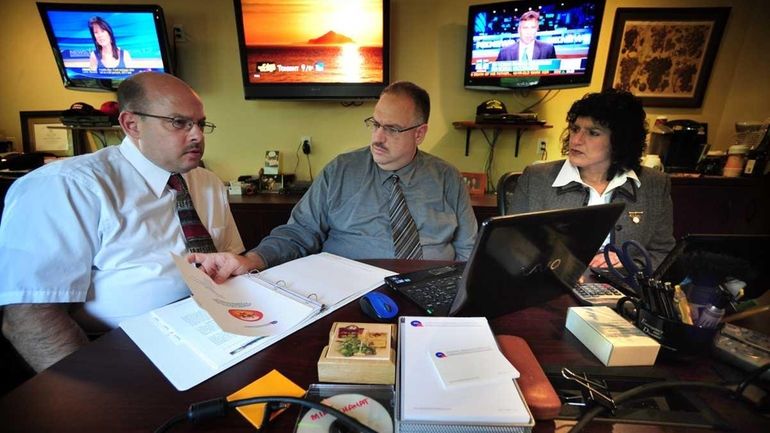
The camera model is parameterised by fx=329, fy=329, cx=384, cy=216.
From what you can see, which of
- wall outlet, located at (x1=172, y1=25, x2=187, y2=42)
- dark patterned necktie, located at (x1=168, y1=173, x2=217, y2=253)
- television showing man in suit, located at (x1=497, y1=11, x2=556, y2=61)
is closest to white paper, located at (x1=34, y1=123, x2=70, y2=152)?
wall outlet, located at (x1=172, y1=25, x2=187, y2=42)

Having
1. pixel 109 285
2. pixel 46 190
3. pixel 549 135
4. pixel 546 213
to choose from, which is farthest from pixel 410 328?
pixel 549 135

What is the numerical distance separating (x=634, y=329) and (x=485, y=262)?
0.34 meters

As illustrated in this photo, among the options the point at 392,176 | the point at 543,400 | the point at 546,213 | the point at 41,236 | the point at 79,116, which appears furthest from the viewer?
the point at 79,116

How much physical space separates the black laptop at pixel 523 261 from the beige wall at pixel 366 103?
214 cm

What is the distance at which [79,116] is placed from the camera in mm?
2438

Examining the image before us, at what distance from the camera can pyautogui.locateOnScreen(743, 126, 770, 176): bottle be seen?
2281 millimetres

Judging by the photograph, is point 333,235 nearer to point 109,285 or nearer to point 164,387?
point 109,285

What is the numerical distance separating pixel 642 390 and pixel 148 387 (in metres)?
0.76

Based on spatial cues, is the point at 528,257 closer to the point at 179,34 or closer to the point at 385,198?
the point at 385,198

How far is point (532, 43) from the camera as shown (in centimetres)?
229

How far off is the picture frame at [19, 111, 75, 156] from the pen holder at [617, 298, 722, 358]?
12.5 feet

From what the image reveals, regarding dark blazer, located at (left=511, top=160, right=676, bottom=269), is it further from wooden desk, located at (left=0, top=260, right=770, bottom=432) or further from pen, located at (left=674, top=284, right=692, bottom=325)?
wooden desk, located at (left=0, top=260, right=770, bottom=432)

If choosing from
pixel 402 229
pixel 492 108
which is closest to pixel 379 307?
pixel 402 229

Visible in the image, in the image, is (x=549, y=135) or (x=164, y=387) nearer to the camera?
(x=164, y=387)
